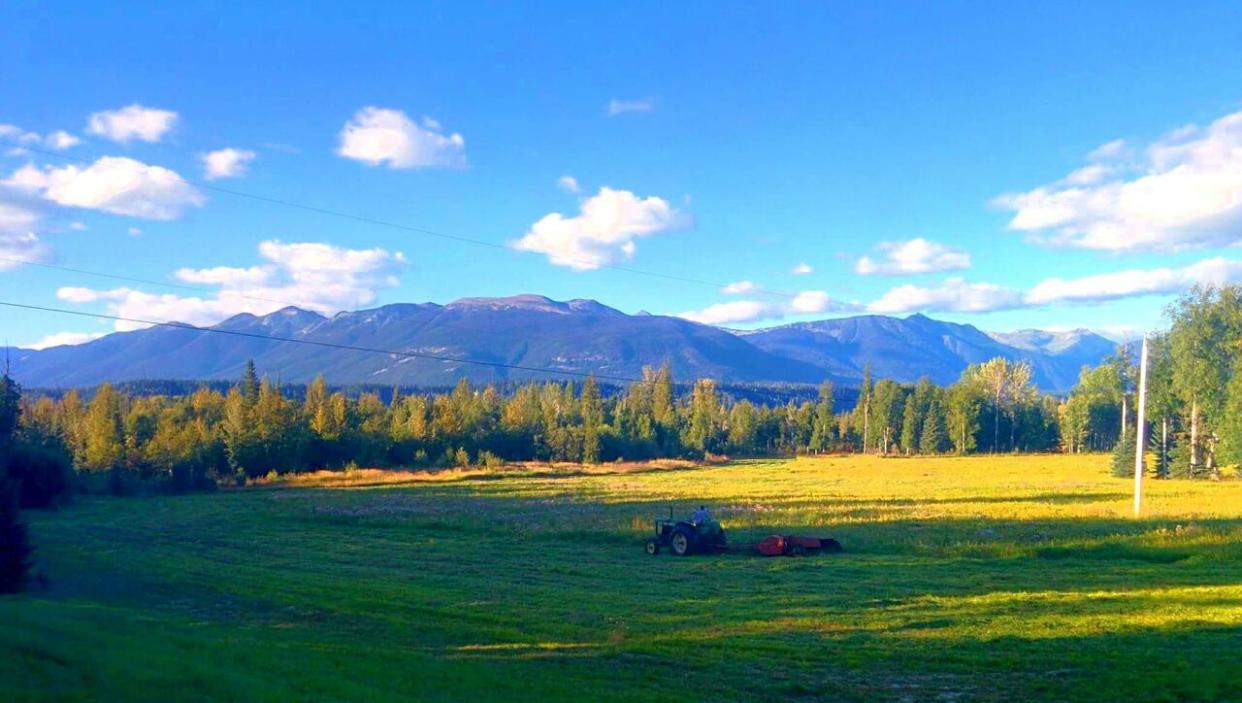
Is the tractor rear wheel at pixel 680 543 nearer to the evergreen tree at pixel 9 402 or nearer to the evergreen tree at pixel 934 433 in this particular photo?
the evergreen tree at pixel 9 402

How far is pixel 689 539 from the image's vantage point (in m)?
30.2

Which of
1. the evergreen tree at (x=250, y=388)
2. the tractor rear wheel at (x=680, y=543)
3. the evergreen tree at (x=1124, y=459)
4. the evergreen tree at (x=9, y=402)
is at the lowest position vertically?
the tractor rear wheel at (x=680, y=543)

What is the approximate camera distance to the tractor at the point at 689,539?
30203 mm

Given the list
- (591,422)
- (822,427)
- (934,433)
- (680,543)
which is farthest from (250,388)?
(934,433)

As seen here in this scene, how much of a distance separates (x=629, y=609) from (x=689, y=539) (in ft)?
34.6

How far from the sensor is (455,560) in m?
28.8

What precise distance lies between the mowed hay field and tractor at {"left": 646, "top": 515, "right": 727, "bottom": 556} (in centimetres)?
89

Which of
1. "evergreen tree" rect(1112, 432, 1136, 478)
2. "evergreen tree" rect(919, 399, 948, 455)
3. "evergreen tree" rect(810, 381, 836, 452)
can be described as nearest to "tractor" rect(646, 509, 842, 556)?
"evergreen tree" rect(1112, 432, 1136, 478)

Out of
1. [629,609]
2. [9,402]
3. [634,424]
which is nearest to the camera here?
[629,609]

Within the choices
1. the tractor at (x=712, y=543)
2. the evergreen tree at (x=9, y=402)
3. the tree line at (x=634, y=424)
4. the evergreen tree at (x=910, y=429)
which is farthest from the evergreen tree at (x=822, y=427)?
the tractor at (x=712, y=543)

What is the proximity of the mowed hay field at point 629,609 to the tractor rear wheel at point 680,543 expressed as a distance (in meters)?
0.86

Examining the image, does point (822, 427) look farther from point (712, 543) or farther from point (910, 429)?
point (712, 543)

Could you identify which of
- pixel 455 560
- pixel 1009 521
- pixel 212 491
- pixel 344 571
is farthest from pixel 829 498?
pixel 212 491

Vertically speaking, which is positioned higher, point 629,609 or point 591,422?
point 591,422
